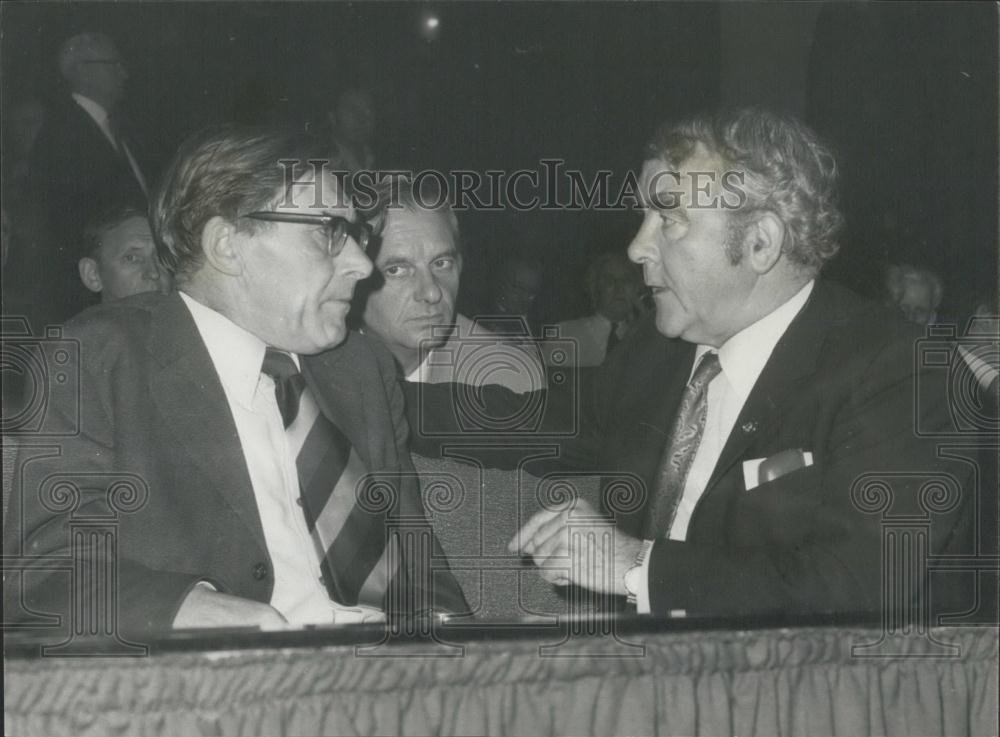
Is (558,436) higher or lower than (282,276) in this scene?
lower

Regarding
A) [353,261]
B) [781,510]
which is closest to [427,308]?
[353,261]

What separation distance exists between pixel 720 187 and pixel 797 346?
0.36m

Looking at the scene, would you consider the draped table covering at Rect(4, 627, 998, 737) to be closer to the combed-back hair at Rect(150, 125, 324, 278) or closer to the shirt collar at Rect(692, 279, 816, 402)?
the shirt collar at Rect(692, 279, 816, 402)

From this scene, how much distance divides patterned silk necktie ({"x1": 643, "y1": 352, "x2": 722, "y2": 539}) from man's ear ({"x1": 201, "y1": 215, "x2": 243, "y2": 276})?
3.08 feet

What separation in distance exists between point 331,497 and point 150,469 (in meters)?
0.35

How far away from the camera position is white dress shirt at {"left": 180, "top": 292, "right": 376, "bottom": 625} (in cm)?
247

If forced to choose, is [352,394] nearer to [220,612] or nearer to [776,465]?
[220,612]

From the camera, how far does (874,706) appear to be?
2527 millimetres

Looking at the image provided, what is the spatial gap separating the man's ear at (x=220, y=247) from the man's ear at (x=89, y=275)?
217 mm

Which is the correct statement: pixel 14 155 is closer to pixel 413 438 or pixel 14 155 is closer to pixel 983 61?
pixel 413 438

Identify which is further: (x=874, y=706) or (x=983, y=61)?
(x=983, y=61)

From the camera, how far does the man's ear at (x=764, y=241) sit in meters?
2.56

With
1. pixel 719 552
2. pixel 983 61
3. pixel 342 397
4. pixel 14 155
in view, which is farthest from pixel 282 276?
pixel 983 61

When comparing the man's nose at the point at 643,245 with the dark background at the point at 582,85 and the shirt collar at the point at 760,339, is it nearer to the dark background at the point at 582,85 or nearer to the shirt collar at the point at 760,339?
the dark background at the point at 582,85
